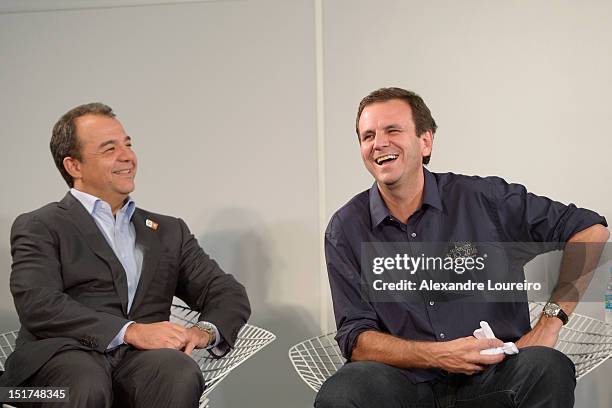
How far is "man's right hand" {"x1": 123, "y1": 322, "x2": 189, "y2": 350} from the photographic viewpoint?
2.23m

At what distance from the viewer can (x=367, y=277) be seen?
2262mm

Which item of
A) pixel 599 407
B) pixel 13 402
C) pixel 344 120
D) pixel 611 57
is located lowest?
pixel 599 407

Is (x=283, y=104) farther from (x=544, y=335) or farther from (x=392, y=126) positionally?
(x=544, y=335)

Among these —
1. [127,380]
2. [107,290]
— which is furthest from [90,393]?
[107,290]

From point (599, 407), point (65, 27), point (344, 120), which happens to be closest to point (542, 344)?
point (599, 407)

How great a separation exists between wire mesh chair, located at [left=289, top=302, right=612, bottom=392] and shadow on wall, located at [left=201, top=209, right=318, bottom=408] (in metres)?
0.22

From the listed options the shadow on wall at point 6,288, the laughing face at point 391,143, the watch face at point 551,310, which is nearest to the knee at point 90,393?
the laughing face at point 391,143

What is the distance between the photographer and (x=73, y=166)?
2549mm

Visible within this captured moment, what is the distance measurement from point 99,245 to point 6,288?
118 cm

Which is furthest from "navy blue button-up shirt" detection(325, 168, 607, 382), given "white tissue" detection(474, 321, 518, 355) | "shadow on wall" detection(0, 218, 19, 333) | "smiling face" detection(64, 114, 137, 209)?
"shadow on wall" detection(0, 218, 19, 333)

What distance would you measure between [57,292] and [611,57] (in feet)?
6.56

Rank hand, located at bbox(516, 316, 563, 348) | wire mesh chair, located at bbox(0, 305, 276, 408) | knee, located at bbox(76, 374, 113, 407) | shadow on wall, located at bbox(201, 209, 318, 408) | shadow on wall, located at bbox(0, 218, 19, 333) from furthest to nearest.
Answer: shadow on wall, located at bbox(0, 218, 19, 333), shadow on wall, located at bbox(201, 209, 318, 408), wire mesh chair, located at bbox(0, 305, 276, 408), hand, located at bbox(516, 316, 563, 348), knee, located at bbox(76, 374, 113, 407)

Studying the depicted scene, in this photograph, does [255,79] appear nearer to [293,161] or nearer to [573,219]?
[293,161]

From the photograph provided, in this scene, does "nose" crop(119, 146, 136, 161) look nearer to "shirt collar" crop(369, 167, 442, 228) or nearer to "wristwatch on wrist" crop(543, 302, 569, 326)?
"shirt collar" crop(369, 167, 442, 228)
